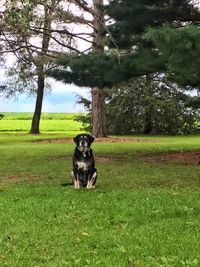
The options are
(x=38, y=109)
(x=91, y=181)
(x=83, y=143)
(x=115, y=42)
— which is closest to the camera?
(x=83, y=143)

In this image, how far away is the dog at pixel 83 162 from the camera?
9.91 m

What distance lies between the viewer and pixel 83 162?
9961 mm

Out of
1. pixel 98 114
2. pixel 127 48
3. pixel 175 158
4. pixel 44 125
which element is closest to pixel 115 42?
pixel 127 48

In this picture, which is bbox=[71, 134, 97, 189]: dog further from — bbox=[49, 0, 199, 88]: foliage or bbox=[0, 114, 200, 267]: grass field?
bbox=[49, 0, 199, 88]: foliage

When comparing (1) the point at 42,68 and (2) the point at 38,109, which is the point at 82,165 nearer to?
(1) the point at 42,68

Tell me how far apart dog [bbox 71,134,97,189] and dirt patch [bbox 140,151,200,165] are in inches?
258

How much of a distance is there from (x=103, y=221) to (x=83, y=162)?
2432 mm

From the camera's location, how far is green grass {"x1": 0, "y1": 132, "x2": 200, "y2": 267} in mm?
5973

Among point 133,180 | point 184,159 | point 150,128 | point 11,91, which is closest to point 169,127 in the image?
point 150,128

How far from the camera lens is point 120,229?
7180 mm

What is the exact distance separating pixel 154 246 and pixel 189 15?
1121cm

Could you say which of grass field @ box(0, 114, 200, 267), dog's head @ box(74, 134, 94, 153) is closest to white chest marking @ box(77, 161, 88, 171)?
dog's head @ box(74, 134, 94, 153)

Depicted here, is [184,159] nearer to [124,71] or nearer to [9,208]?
[124,71]

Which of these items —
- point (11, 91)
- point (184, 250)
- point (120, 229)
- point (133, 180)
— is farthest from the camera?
point (11, 91)
